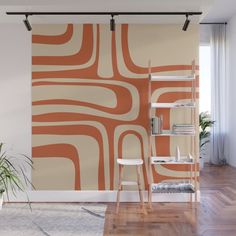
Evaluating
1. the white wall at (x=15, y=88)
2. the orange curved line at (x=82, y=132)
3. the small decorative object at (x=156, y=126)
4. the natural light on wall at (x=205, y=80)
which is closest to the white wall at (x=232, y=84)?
the natural light on wall at (x=205, y=80)

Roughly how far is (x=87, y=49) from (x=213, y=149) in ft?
14.1

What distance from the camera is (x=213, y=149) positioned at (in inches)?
295

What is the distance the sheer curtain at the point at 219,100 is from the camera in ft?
24.4

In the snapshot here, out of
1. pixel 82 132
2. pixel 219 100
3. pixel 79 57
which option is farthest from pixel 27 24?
pixel 219 100

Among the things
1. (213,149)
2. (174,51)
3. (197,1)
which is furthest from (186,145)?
(213,149)

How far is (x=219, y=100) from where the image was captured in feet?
24.5

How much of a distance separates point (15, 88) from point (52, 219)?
6.11 feet

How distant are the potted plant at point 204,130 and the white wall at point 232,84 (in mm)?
456

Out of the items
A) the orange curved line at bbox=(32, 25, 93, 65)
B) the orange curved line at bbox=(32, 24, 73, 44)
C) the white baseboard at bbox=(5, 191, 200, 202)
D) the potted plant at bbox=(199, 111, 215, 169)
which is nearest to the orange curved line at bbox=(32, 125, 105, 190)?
the white baseboard at bbox=(5, 191, 200, 202)

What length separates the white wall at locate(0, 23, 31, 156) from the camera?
4.50 meters

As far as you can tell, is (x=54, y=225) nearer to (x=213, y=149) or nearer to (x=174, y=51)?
(x=174, y=51)

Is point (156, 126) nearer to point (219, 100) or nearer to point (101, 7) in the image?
point (101, 7)

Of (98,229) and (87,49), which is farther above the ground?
(87,49)

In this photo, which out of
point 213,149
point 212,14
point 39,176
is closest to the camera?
point 39,176
